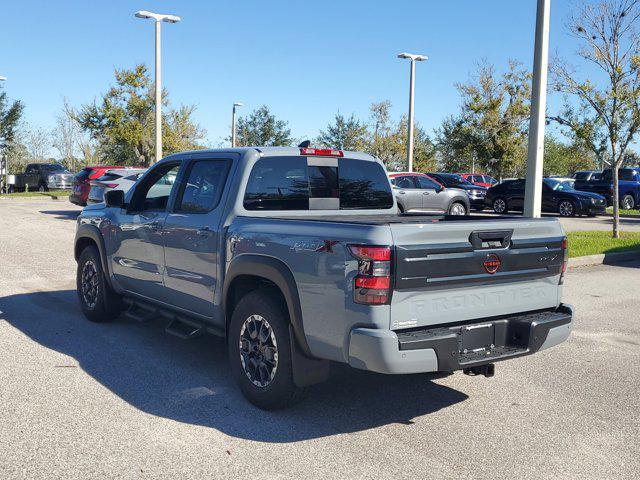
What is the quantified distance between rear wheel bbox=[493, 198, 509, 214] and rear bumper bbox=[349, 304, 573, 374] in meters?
22.1

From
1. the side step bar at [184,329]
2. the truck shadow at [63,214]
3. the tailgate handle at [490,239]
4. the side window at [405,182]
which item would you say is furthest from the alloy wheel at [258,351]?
the side window at [405,182]

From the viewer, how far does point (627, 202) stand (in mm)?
29375

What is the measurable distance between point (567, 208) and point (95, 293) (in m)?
21.3

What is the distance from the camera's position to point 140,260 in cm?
622

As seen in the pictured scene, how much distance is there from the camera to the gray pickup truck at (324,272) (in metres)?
3.83

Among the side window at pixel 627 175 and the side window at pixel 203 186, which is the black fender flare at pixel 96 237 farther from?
the side window at pixel 627 175

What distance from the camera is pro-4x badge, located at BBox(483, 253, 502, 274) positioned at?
13.7 feet

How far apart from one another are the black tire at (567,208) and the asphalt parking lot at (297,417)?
746 inches

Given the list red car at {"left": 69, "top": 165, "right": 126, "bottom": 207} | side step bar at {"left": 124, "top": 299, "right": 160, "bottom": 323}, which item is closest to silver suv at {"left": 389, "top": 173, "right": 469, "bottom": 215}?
red car at {"left": 69, "top": 165, "right": 126, "bottom": 207}

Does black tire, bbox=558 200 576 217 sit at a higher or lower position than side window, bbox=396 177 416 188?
lower

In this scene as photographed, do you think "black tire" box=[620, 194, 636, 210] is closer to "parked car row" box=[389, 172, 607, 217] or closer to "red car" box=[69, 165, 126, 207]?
"parked car row" box=[389, 172, 607, 217]

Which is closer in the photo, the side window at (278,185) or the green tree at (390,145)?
the side window at (278,185)

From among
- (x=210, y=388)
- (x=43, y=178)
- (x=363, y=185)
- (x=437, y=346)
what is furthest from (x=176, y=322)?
(x=43, y=178)

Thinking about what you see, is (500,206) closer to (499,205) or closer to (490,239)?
(499,205)
